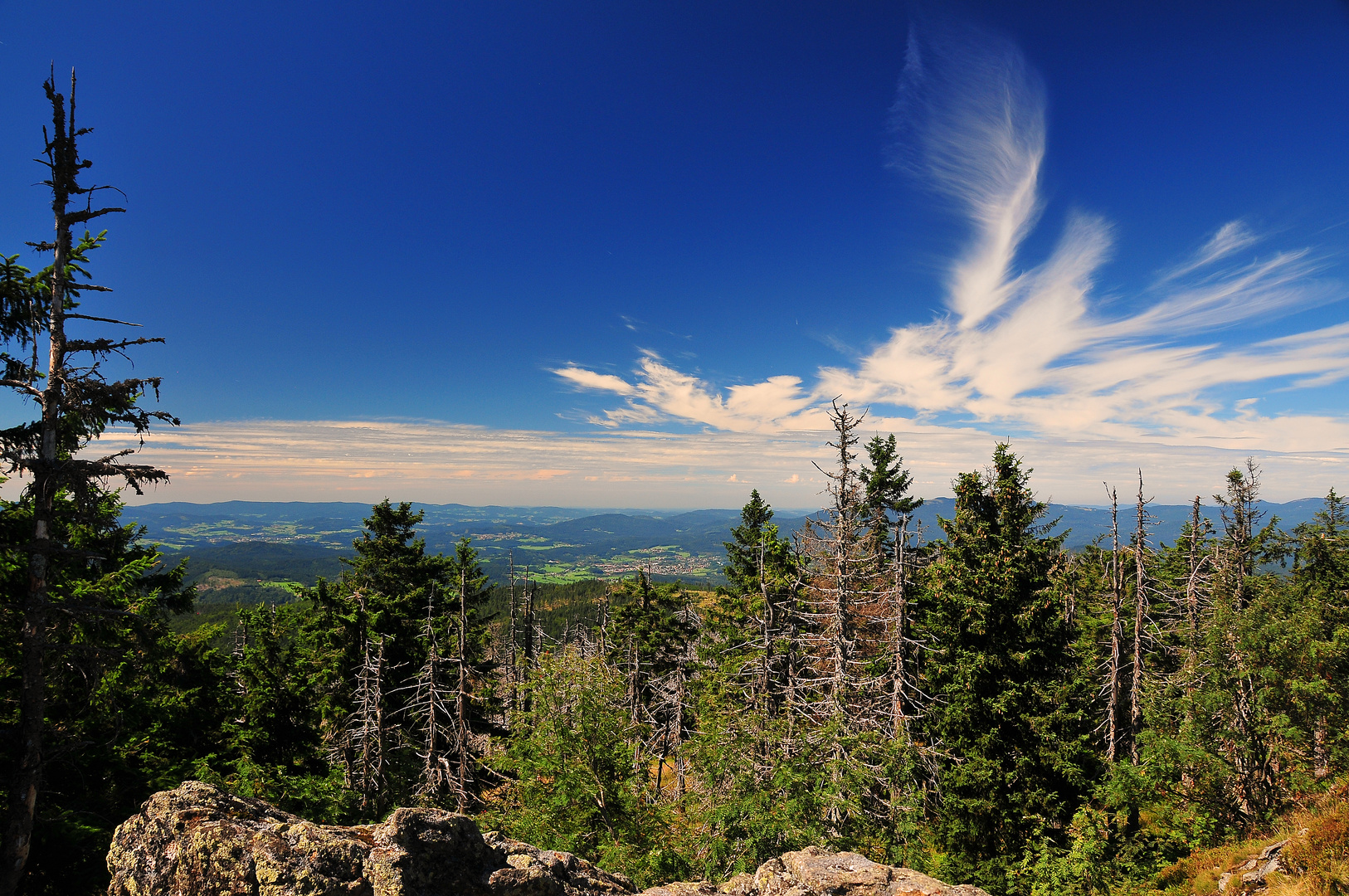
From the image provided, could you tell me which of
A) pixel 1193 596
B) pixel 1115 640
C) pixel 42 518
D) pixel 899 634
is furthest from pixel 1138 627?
pixel 42 518

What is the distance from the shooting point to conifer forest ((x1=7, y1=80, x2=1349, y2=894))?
10.5 m

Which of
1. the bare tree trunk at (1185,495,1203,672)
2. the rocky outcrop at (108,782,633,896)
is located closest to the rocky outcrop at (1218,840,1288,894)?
the bare tree trunk at (1185,495,1203,672)

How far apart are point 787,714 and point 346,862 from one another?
13.7 meters

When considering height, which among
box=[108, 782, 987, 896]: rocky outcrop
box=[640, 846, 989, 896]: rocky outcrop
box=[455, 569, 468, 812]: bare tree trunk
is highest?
box=[108, 782, 987, 896]: rocky outcrop

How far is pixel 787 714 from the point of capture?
16719mm

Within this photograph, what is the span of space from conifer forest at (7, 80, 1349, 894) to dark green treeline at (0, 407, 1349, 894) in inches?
4.7

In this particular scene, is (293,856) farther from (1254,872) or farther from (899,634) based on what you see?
(1254,872)

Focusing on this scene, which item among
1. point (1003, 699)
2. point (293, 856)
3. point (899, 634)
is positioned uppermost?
point (293, 856)

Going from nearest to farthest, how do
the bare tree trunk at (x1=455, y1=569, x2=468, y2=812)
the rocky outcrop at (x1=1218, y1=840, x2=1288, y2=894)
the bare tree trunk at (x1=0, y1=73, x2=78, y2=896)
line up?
1. the bare tree trunk at (x1=0, y1=73, x2=78, y2=896)
2. the rocky outcrop at (x1=1218, y1=840, x2=1288, y2=894)
3. the bare tree trunk at (x1=455, y1=569, x2=468, y2=812)

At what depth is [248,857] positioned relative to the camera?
19.2ft

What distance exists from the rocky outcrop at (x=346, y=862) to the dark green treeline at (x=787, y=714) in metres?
4.42

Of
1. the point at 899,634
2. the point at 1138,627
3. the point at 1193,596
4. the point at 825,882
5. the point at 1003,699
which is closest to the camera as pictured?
the point at 825,882

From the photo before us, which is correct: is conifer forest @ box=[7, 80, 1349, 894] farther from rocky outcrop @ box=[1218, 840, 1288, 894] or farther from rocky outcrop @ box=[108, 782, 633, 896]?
rocky outcrop @ box=[108, 782, 633, 896]

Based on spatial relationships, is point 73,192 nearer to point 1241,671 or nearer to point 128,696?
point 128,696
